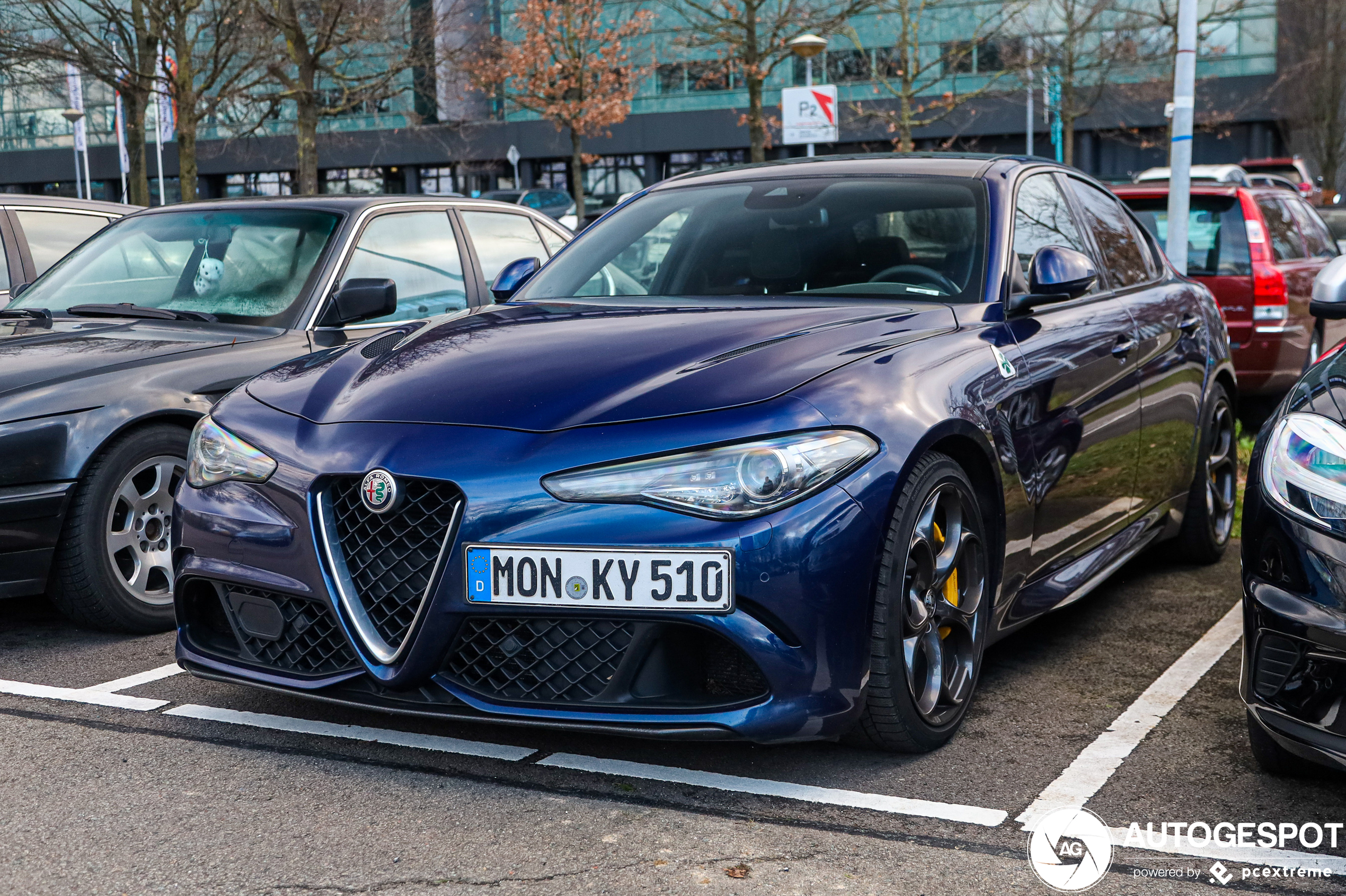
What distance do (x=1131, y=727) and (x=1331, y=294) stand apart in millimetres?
1372

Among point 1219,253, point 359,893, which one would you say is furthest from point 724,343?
point 1219,253

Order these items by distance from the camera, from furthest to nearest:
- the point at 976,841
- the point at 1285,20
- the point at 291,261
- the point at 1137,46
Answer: the point at 1285,20
the point at 1137,46
the point at 291,261
the point at 976,841

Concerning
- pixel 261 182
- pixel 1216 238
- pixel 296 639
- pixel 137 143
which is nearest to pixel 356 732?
pixel 296 639

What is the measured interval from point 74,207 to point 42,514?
3.87 metres

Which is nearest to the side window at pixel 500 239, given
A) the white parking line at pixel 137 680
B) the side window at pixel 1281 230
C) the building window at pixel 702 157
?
the white parking line at pixel 137 680

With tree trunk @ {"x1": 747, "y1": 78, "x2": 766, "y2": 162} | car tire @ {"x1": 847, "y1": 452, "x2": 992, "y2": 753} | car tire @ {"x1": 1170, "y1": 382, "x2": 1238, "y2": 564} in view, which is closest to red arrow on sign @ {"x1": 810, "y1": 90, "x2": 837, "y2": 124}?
tree trunk @ {"x1": 747, "y1": 78, "x2": 766, "y2": 162}

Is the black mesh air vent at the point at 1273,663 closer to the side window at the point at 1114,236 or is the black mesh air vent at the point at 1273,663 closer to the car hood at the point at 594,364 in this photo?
the car hood at the point at 594,364

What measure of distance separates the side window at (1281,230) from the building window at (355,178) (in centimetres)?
4682

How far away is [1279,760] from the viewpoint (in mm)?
3303

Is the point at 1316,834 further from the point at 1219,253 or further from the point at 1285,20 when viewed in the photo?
the point at 1285,20

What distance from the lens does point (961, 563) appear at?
11.9 feet

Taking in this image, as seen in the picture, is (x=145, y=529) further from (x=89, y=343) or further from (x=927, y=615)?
(x=927, y=615)

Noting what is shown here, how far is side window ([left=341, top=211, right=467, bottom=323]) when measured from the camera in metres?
5.88

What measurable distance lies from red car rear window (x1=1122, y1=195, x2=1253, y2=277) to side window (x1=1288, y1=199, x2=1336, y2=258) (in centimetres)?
100
